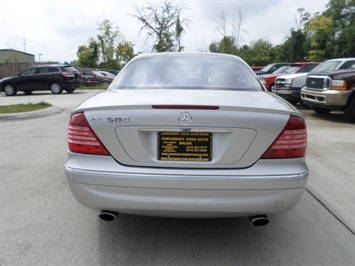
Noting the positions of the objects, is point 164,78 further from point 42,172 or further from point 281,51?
point 281,51

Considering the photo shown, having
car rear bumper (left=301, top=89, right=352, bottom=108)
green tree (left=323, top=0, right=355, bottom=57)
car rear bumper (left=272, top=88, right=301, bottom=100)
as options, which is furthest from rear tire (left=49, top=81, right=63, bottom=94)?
green tree (left=323, top=0, right=355, bottom=57)

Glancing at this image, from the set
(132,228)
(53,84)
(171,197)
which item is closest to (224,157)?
(171,197)

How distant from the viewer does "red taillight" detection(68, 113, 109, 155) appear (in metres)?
2.42

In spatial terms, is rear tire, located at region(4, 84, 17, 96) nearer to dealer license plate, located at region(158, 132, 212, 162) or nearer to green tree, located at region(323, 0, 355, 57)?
dealer license plate, located at region(158, 132, 212, 162)

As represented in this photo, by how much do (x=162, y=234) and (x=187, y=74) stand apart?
1.57m

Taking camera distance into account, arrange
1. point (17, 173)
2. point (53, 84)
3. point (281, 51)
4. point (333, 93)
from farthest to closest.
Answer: point (281, 51) < point (53, 84) < point (333, 93) < point (17, 173)

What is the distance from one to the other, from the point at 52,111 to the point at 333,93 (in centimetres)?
814

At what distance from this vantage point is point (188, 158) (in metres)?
2.35

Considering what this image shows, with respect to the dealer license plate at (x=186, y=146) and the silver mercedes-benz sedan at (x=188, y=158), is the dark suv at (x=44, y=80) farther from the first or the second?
the dealer license plate at (x=186, y=146)

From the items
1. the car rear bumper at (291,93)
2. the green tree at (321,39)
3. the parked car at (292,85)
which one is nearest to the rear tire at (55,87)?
the parked car at (292,85)

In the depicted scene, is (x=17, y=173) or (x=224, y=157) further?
(x=17, y=173)

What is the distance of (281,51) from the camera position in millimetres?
49062

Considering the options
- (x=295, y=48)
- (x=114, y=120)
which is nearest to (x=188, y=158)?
(x=114, y=120)

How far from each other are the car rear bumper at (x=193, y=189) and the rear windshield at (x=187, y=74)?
3.42 ft
